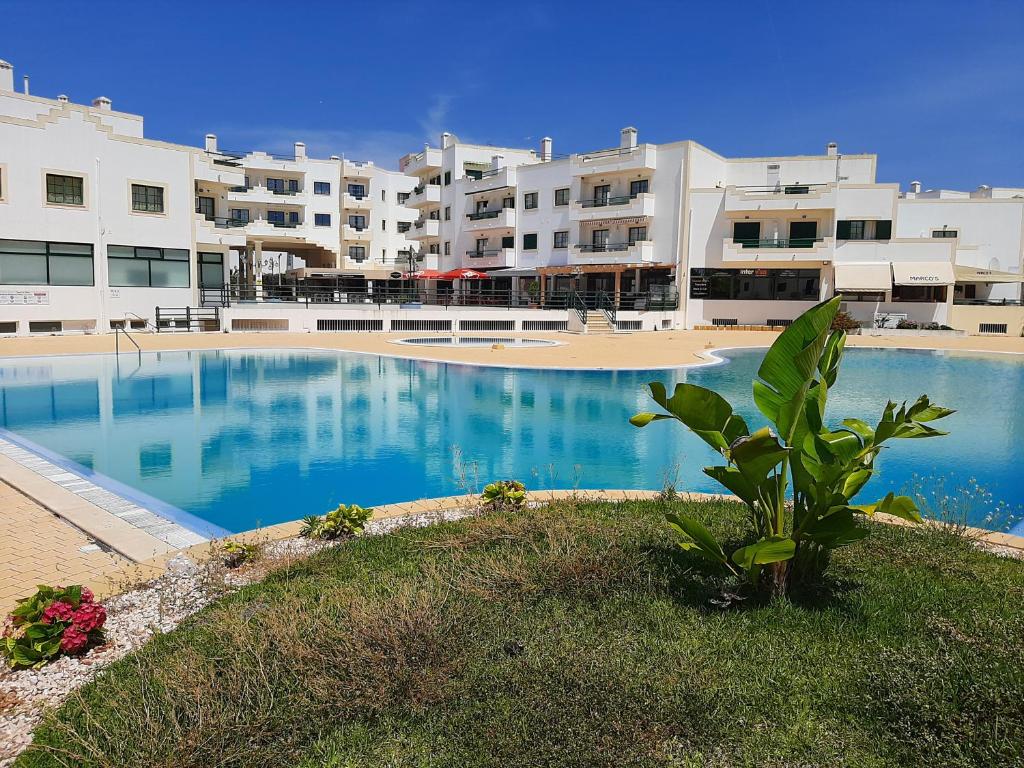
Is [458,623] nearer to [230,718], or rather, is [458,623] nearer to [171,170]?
[230,718]

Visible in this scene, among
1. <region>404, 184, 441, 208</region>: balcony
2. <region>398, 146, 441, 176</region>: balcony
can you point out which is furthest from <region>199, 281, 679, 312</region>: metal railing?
<region>398, 146, 441, 176</region>: balcony

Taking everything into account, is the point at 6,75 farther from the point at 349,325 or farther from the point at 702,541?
the point at 702,541

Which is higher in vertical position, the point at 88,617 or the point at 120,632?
the point at 88,617

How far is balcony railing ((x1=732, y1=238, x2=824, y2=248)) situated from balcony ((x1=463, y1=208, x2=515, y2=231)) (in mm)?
16144

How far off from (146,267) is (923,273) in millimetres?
40776

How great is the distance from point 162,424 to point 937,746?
1311cm

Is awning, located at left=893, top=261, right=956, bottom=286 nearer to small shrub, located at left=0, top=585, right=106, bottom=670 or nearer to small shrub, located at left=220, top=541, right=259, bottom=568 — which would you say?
small shrub, located at left=220, top=541, right=259, bottom=568

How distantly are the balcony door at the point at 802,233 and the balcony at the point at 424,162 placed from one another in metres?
28.9

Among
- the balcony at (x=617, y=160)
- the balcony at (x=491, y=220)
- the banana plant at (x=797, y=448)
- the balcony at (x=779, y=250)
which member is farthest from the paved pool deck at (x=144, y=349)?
the balcony at (x=491, y=220)

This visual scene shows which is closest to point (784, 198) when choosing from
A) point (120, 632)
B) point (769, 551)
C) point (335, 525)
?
point (335, 525)

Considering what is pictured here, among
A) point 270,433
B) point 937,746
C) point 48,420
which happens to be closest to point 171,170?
point 48,420

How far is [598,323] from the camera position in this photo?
1485 inches

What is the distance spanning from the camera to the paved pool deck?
541 cm

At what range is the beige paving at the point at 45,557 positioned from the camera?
16.8 ft
